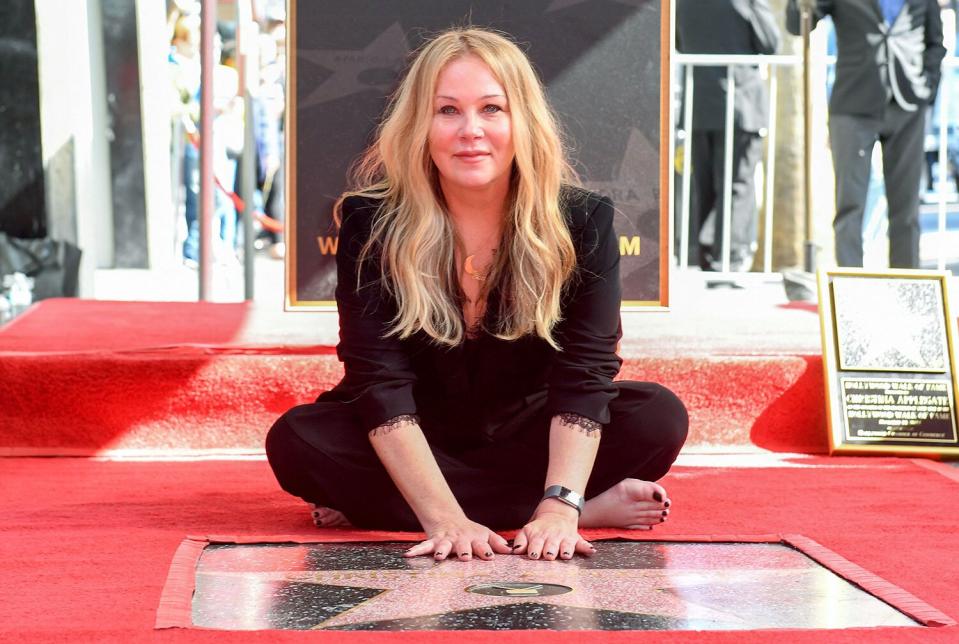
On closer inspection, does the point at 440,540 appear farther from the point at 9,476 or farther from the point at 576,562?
the point at 9,476

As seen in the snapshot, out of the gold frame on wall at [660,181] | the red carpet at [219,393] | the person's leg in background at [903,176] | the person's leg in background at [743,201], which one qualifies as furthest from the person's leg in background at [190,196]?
the gold frame on wall at [660,181]

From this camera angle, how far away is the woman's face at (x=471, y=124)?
2.72 m

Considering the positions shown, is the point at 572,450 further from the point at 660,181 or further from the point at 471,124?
Answer: the point at 660,181

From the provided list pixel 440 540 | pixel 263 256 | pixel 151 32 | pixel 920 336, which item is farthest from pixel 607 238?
pixel 263 256

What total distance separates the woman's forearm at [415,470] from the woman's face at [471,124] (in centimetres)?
48

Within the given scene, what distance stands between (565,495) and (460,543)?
0.23 meters

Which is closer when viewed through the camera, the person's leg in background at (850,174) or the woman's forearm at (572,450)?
the woman's forearm at (572,450)

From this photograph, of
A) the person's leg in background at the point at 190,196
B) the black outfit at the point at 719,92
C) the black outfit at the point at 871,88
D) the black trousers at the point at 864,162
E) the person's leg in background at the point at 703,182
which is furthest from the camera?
the person's leg in background at the point at 190,196

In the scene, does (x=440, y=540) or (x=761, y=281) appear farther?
(x=761, y=281)

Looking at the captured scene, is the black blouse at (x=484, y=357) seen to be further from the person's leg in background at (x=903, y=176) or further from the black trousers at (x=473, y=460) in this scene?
the person's leg in background at (x=903, y=176)

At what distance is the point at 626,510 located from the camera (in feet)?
9.30

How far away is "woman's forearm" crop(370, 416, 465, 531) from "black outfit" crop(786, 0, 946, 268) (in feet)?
13.1

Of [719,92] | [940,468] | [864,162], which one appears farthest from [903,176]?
[940,468]

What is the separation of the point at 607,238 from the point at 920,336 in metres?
1.43
